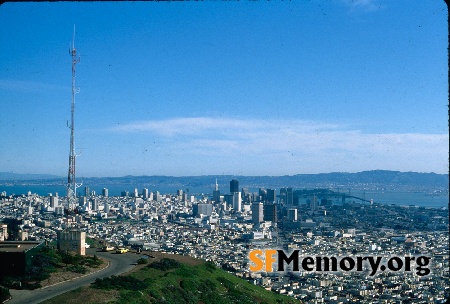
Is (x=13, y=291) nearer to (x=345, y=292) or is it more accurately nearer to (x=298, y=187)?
(x=345, y=292)

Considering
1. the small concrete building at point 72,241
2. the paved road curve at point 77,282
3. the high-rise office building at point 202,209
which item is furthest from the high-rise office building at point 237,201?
the small concrete building at point 72,241

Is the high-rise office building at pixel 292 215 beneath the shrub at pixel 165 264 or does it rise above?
beneath

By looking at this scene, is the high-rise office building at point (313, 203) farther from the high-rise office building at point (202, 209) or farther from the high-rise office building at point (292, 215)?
the high-rise office building at point (202, 209)

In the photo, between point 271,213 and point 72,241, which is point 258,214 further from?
point 72,241

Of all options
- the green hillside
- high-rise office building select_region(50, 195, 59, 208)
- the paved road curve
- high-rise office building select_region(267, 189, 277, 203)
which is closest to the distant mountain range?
high-rise office building select_region(267, 189, 277, 203)

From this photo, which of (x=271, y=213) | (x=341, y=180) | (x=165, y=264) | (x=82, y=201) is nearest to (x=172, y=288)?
(x=165, y=264)

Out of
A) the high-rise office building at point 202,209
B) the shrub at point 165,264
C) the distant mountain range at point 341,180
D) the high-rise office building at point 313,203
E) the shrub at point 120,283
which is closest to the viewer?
the shrub at point 120,283

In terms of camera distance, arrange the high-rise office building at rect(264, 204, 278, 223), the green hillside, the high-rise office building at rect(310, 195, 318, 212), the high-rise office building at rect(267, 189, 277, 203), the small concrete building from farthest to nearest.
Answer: the high-rise office building at rect(267, 189, 277, 203) → the high-rise office building at rect(310, 195, 318, 212) → the high-rise office building at rect(264, 204, 278, 223) → the small concrete building → the green hillside

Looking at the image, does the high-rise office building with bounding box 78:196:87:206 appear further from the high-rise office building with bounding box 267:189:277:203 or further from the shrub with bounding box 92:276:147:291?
the shrub with bounding box 92:276:147:291
